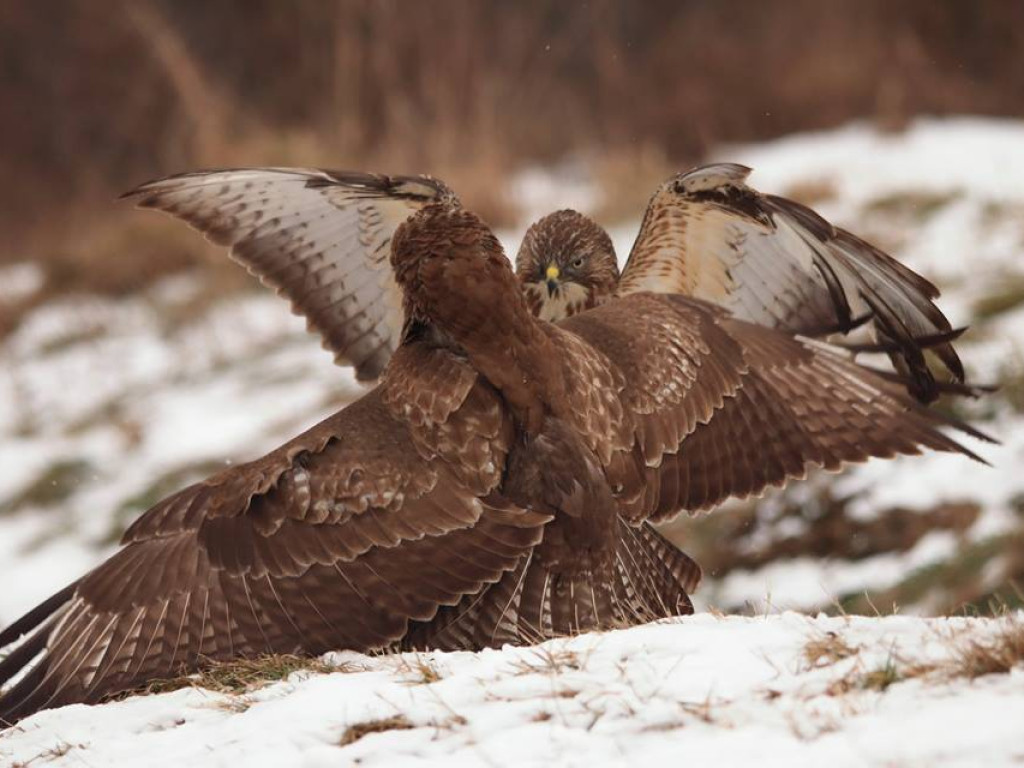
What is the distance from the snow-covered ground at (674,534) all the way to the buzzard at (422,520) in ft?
0.73

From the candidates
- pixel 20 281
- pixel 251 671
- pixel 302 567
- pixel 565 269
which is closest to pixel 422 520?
pixel 302 567

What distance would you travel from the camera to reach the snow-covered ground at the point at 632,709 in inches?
124

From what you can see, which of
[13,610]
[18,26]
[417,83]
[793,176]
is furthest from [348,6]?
[13,610]

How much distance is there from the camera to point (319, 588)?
4418 mm

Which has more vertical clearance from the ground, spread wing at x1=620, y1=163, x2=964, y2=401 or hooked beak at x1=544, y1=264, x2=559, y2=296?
hooked beak at x1=544, y1=264, x2=559, y2=296

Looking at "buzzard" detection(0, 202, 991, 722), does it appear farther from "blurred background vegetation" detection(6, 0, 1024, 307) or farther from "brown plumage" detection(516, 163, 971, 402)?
"blurred background vegetation" detection(6, 0, 1024, 307)

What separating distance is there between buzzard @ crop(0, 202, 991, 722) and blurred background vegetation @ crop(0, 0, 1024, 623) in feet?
8.08

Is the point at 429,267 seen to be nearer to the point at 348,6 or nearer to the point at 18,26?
the point at 348,6

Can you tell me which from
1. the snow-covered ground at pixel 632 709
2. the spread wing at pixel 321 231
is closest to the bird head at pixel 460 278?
the spread wing at pixel 321 231

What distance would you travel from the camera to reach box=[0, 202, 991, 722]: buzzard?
174 inches

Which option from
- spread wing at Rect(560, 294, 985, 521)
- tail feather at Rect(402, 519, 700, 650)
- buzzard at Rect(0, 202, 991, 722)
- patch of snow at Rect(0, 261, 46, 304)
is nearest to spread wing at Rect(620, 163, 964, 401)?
spread wing at Rect(560, 294, 985, 521)

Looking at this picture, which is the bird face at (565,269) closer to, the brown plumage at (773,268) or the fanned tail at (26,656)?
the brown plumage at (773,268)

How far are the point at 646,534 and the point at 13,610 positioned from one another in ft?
16.1

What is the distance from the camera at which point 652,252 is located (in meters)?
6.14
